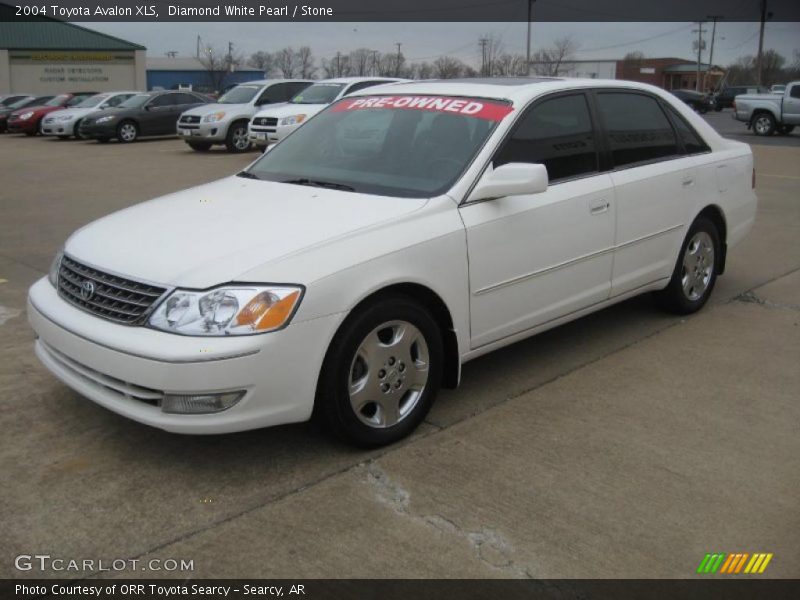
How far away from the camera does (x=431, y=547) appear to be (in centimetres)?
294

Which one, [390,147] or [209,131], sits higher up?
[390,147]

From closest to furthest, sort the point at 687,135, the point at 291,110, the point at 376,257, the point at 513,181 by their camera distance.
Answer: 1. the point at 376,257
2. the point at 513,181
3. the point at 687,135
4. the point at 291,110

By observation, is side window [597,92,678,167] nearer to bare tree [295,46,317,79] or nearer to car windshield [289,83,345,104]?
car windshield [289,83,345,104]

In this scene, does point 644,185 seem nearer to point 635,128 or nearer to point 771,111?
point 635,128

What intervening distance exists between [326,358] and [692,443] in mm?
1761

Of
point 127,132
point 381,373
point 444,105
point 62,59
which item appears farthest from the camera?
point 62,59

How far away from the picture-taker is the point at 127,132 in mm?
23281

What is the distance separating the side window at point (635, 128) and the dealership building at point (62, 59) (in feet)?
148

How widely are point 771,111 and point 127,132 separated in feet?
63.3

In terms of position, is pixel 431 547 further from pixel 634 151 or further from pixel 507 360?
pixel 634 151

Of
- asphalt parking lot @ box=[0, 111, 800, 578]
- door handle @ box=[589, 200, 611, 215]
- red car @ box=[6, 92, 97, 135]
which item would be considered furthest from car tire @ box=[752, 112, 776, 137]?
door handle @ box=[589, 200, 611, 215]

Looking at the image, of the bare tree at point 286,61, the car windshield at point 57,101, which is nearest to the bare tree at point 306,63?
the bare tree at point 286,61

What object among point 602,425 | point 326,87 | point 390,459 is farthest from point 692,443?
point 326,87

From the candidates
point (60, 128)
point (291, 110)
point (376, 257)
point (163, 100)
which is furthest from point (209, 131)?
point (376, 257)
